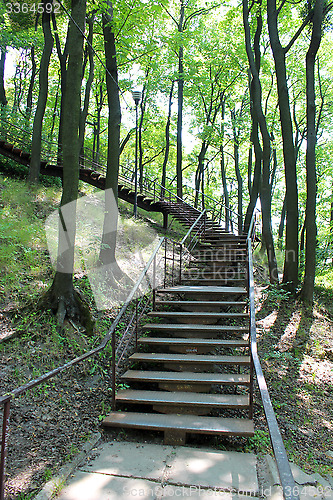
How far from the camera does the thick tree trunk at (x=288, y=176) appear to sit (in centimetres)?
865

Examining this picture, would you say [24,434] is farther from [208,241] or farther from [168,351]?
[208,241]

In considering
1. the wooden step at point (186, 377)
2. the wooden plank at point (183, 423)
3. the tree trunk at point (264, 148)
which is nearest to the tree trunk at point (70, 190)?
the wooden step at point (186, 377)

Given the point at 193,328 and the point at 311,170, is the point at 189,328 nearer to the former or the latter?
the point at 193,328

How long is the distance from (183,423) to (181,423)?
0.07 ft

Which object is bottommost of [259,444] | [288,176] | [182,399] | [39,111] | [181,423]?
[259,444]

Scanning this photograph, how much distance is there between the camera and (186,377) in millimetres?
4578

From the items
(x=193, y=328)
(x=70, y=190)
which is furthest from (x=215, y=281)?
(x=70, y=190)

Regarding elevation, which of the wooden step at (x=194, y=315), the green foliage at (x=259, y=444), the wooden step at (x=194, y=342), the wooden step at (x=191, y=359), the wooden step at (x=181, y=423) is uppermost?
the wooden step at (x=194, y=315)

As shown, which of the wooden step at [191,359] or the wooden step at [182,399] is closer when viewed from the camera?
the wooden step at [182,399]

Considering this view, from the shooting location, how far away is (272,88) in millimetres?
19984

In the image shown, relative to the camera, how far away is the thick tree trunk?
8.65 m

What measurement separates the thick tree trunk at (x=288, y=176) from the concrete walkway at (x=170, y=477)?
19.2 ft

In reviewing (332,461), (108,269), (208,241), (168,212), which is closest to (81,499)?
(332,461)

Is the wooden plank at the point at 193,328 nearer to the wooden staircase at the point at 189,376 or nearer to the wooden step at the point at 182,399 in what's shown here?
the wooden staircase at the point at 189,376
